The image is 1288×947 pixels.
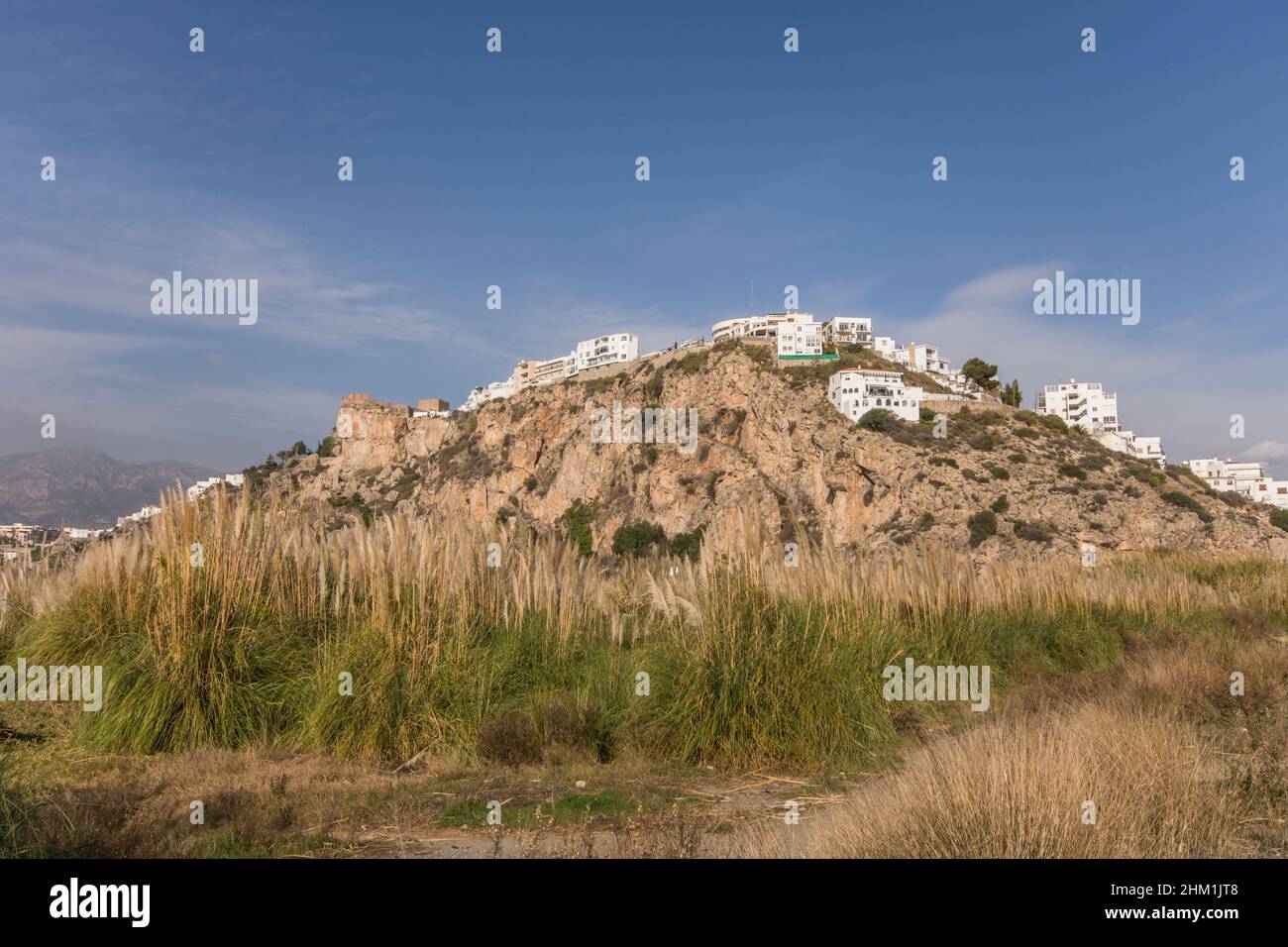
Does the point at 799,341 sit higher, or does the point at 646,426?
the point at 799,341

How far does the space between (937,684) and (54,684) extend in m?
8.25

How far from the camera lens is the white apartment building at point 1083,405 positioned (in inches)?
4572

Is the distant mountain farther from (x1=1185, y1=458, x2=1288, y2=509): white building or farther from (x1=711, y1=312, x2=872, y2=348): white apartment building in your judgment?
(x1=1185, y1=458, x2=1288, y2=509): white building

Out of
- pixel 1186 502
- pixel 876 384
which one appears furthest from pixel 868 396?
pixel 1186 502

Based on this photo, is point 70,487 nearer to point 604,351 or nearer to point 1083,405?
point 604,351

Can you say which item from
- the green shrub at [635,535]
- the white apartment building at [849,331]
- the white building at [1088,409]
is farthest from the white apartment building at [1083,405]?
the green shrub at [635,535]

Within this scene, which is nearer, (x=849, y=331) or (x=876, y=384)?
(x=876, y=384)

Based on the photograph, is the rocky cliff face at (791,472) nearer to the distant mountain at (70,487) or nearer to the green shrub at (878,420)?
the green shrub at (878,420)

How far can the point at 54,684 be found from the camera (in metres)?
6.85

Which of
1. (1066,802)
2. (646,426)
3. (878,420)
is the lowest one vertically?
(1066,802)

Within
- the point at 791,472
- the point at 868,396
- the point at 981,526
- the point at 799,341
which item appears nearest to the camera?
the point at 981,526
